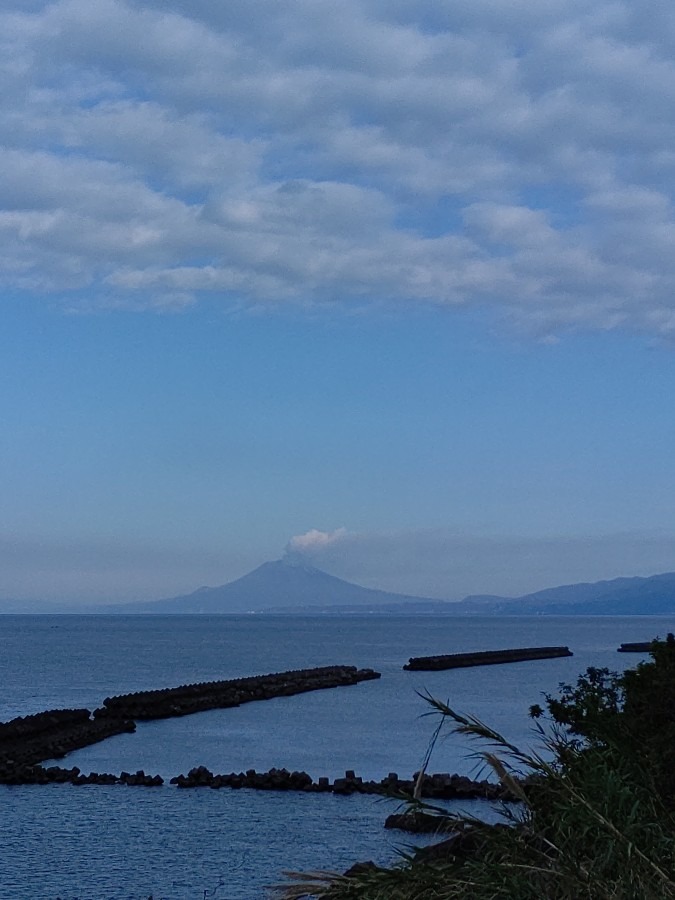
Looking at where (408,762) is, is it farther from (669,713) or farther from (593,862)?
(593,862)

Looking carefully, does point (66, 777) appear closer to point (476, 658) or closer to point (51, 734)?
point (51, 734)

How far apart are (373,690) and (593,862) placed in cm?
7266

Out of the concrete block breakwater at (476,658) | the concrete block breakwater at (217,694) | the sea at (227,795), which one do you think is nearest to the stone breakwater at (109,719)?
the concrete block breakwater at (217,694)

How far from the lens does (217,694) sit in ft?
231

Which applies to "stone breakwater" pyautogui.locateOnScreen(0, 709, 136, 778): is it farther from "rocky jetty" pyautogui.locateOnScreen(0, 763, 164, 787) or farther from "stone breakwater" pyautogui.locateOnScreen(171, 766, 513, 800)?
"stone breakwater" pyautogui.locateOnScreen(171, 766, 513, 800)

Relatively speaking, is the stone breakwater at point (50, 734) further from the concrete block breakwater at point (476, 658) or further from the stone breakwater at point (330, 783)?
the concrete block breakwater at point (476, 658)

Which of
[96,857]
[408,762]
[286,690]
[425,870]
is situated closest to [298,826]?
[96,857]

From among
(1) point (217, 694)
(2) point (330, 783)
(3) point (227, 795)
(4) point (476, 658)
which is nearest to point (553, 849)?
(3) point (227, 795)

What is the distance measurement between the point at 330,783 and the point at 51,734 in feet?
64.3

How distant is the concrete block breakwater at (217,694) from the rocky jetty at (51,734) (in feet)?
8.81

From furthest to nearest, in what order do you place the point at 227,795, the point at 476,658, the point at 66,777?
the point at 476,658 → the point at 66,777 → the point at 227,795

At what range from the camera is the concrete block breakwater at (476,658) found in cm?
10138

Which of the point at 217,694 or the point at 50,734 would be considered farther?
the point at 217,694

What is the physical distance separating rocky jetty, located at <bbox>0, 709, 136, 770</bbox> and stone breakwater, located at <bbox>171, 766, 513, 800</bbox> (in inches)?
345
